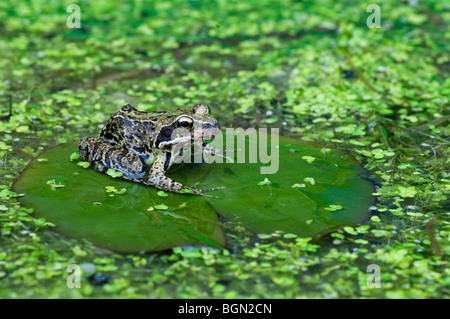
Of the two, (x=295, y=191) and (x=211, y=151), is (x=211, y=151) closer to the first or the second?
(x=211, y=151)

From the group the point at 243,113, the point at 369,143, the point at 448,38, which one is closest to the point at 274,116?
the point at 243,113

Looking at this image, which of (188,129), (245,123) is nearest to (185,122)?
(188,129)

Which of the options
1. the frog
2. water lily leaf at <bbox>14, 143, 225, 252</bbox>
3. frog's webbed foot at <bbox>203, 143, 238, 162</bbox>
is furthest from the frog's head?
water lily leaf at <bbox>14, 143, 225, 252</bbox>

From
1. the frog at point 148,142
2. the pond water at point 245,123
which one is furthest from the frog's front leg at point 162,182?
the pond water at point 245,123

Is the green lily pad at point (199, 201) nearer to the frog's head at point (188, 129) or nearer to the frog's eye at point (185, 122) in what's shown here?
the frog's head at point (188, 129)

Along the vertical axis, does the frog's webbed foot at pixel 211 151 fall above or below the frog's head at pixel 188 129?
below

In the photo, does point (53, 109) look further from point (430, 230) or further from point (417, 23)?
point (417, 23)

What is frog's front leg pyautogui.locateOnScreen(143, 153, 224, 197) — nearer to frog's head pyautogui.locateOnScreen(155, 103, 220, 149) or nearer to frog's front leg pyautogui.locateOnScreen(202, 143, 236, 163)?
frog's head pyautogui.locateOnScreen(155, 103, 220, 149)
